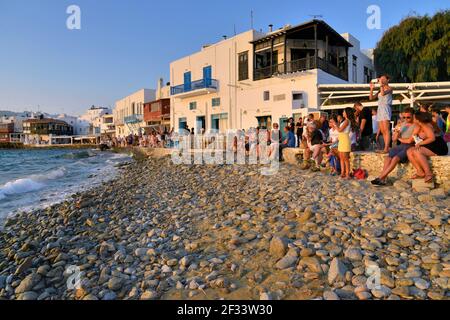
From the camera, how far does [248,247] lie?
13.2 ft

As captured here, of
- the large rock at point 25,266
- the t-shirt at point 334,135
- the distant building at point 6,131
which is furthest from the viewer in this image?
the distant building at point 6,131

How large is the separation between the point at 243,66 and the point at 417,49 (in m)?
12.9

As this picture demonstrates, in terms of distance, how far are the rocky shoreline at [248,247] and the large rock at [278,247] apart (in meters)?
0.02

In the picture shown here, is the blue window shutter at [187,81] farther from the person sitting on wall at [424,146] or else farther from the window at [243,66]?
the person sitting on wall at [424,146]

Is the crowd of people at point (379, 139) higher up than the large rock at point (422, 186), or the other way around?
the crowd of people at point (379, 139)

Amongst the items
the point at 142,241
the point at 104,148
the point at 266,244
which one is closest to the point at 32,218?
the point at 142,241

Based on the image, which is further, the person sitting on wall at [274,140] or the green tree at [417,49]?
the green tree at [417,49]

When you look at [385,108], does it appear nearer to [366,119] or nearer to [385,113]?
[385,113]

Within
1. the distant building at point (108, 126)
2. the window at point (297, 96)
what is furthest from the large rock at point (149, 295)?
the distant building at point (108, 126)

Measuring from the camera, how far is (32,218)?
23.7 ft

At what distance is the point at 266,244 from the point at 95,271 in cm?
232

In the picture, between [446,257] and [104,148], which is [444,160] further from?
[104,148]

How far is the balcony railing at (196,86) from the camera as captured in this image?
2383cm

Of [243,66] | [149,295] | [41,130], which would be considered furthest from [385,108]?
[41,130]
